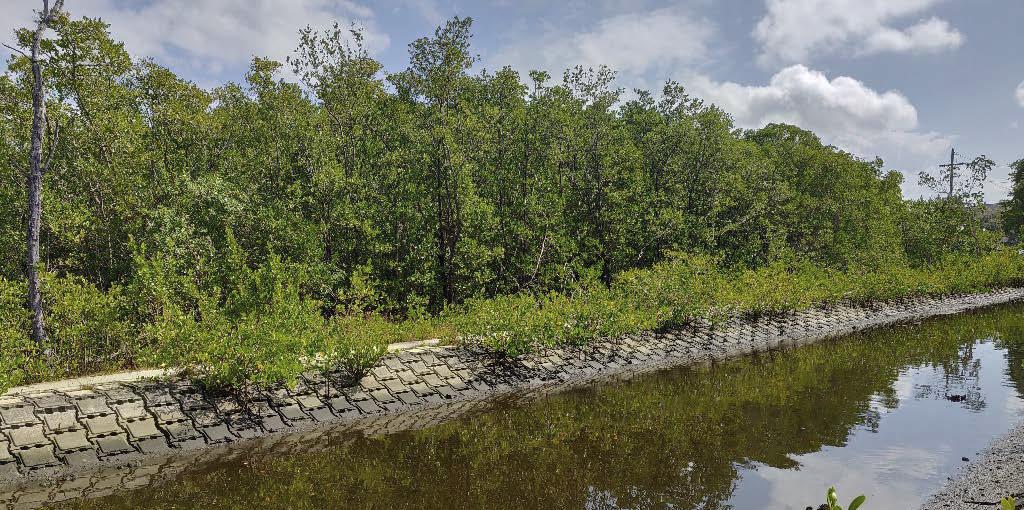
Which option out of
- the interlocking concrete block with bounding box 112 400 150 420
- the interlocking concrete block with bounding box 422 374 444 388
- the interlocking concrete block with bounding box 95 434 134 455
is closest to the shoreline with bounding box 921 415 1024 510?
the interlocking concrete block with bounding box 422 374 444 388

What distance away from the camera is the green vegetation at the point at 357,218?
578 inches

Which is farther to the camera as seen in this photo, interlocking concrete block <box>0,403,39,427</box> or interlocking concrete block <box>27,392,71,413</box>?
interlocking concrete block <box>27,392,71,413</box>

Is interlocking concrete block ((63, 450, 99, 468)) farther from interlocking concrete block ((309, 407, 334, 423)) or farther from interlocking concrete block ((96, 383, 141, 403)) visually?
interlocking concrete block ((309, 407, 334, 423))

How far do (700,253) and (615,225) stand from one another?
4909mm

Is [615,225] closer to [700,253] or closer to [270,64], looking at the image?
[700,253]

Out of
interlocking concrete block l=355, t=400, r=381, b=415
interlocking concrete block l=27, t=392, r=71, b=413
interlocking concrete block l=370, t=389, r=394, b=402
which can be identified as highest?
interlocking concrete block l=27, t=392, r=71, b=413

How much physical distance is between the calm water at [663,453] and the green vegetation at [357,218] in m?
2.98

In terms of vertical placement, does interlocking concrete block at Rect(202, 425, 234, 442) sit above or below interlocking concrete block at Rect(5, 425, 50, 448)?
below

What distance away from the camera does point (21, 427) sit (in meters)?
10.9

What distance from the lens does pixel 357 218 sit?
2298 centimetres

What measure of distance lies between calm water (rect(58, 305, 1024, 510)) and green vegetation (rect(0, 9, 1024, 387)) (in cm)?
298

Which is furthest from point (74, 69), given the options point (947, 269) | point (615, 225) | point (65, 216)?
point (947, 269)

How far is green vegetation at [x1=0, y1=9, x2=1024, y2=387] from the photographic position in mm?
14680

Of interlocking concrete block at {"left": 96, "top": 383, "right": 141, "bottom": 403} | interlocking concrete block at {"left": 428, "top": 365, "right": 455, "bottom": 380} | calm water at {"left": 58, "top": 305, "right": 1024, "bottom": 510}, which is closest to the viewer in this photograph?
calm water at {"left": 58, "top": 305, "right": 1024, "bottom": 510}
